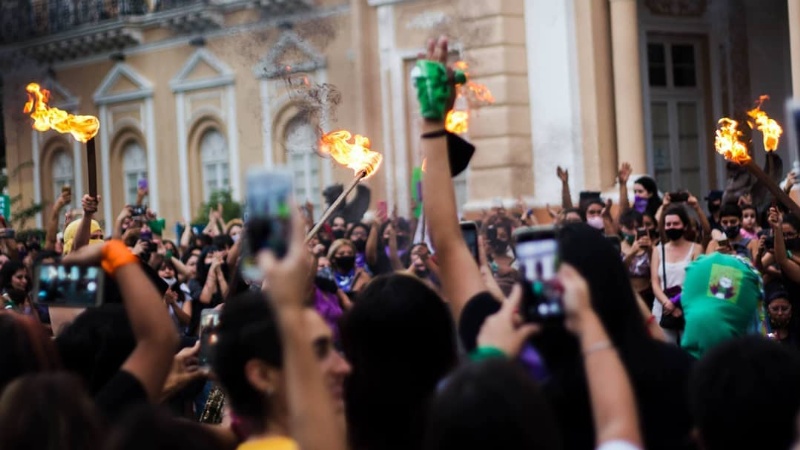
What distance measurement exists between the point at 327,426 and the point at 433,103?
54.5 inches

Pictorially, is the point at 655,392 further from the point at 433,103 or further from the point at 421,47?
the point at 421,47

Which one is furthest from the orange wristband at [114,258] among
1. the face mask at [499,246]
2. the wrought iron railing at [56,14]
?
the wrought iron railing at [56,14]

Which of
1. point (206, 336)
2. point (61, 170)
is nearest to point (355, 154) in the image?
point (206, 336)

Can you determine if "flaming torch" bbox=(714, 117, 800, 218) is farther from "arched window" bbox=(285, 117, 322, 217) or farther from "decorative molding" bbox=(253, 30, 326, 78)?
"arched window" bbox=(285, 117, 322, 217)

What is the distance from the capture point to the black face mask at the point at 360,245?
13.5 metres

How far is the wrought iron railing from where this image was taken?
86.4ft

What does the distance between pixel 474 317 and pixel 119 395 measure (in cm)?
98

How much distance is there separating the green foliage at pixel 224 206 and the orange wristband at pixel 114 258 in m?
17.8

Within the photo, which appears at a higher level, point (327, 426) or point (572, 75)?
point (572, 75)

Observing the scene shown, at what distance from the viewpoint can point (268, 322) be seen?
12.8 feet

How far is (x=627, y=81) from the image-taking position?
18109mm

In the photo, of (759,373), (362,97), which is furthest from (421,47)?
(759,373)

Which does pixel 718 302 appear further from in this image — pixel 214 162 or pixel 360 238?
pixel 214 162

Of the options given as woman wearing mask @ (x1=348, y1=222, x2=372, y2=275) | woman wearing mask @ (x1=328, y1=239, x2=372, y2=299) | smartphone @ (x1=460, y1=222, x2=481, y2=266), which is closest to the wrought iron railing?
woman wearing mask @ (x1=348, y1=222, x2=372, y2=275)
